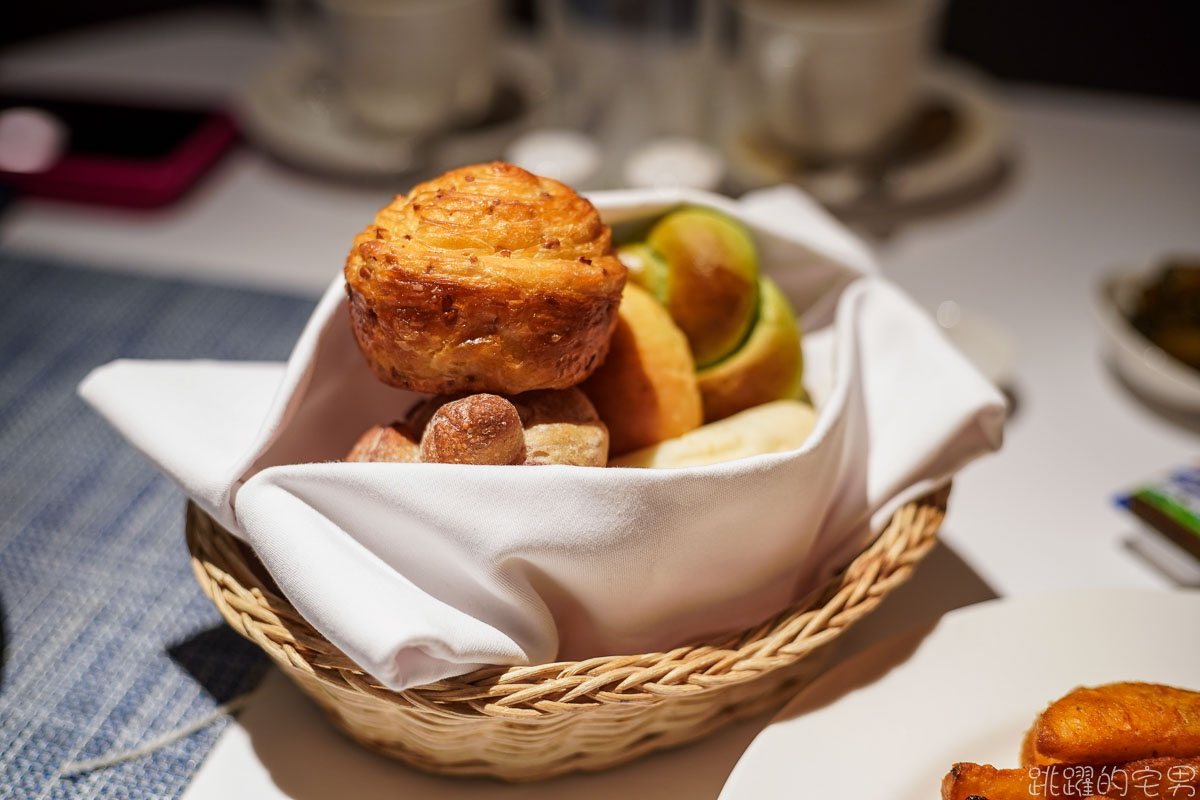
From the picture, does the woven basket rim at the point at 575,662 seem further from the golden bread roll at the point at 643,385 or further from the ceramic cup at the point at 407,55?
the ceramic cup at the point at 407,55

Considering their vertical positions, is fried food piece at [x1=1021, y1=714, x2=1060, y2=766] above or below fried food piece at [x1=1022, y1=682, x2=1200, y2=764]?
below

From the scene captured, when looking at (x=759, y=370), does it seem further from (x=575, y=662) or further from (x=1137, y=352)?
(x=1137, y=352)

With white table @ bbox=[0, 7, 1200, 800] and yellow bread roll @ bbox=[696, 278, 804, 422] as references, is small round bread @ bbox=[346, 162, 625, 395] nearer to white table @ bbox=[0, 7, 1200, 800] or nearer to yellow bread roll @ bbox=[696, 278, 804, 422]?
yellow bread roll @ bbox=[696, 278, 804, 422]

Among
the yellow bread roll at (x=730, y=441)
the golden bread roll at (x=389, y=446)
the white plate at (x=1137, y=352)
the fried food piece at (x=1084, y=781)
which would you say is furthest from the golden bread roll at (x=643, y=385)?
the white plate at (x=1137, y=352)

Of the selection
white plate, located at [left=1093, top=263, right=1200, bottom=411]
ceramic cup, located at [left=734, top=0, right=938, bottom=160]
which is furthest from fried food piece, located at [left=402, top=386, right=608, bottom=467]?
ceramic cup, located at [left=734, top=0, right=938, bottom=160]

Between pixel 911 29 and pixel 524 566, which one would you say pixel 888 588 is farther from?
pixel 911 29

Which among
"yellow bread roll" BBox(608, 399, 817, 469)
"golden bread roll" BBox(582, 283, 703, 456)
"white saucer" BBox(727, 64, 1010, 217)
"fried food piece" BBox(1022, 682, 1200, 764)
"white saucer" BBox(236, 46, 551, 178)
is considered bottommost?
"white saucer" BBox(727, 64, 1010, 217)

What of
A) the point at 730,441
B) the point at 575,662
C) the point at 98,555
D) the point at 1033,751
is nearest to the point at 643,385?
the point at 730,441
